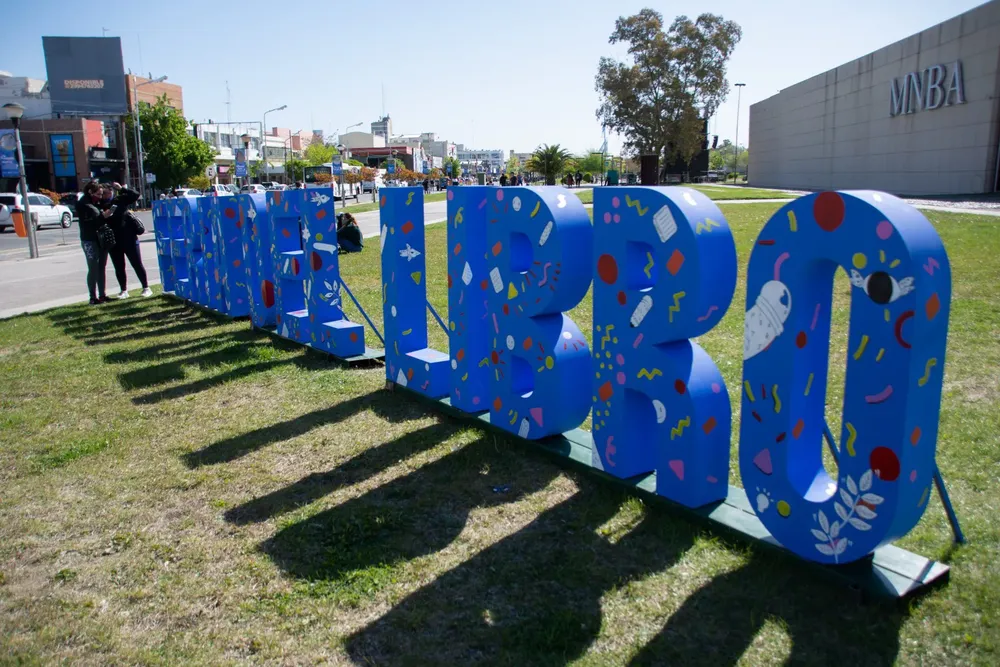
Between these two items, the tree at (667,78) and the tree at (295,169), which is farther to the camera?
the tree at (295,169)

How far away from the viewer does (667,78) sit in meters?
61.3

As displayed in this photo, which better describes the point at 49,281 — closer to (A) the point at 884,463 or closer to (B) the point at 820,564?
(B) the point at 820,564

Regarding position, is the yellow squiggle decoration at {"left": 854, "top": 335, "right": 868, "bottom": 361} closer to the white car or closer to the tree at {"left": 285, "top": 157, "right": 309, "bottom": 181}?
the white car

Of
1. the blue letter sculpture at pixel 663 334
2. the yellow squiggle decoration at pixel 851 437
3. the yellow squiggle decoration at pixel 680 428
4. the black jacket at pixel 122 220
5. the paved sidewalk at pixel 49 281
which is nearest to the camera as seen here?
the yellow squiggle decoration at pixel 851 437

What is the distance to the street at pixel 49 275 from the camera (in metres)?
13.9

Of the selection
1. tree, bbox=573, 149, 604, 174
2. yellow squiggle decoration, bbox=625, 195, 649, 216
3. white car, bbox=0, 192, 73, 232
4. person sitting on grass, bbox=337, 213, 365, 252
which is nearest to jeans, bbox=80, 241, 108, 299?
person sitting on grass, bbox=337, 213, 365, 252

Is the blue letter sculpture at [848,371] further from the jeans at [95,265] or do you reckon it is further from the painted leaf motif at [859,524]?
the jeans at [95,265]

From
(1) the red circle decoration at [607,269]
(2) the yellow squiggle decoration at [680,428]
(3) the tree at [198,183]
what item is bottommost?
(2) the yellow squiggle decoration at [680,428]

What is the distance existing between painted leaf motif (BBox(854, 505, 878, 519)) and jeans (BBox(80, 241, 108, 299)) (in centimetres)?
1251

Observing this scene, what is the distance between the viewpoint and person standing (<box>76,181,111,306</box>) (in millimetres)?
12250

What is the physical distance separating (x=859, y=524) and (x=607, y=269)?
6.54ft

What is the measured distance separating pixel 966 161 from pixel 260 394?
3026cm

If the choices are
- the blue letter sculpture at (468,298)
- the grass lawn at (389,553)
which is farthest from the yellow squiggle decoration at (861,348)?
the blue letter sculpture at (468,298)

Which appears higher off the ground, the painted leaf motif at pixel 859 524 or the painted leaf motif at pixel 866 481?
the painted leaf motif at pixel 866 481
